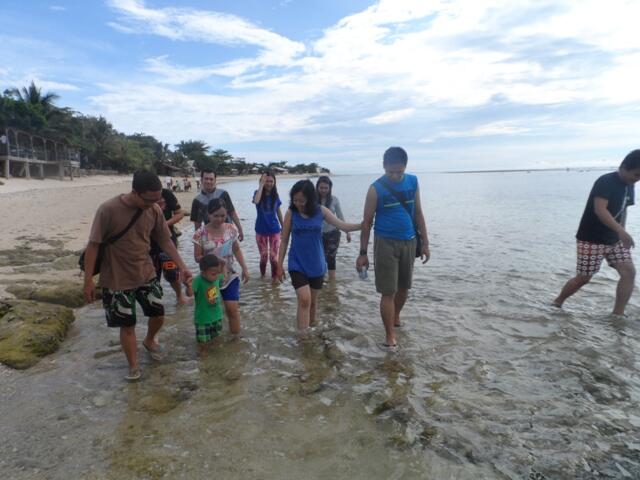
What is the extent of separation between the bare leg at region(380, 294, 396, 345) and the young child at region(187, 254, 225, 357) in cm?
186

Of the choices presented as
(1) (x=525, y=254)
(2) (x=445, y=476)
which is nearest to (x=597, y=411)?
(2) (x=445, y=476)

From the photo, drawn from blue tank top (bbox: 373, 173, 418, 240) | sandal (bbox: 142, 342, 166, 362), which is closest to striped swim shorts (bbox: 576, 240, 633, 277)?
blue tank top (bbox: 373, 173, 418, 240)

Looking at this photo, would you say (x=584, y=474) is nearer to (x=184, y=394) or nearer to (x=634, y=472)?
(x=634, y=472)

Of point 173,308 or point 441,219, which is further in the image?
point 441,219

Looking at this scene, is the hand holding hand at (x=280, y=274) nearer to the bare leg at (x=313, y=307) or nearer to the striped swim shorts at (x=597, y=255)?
the bare leg at (x=313, y=307)

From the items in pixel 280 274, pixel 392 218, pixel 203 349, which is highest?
pixel 392 218

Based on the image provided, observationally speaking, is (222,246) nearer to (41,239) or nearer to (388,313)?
(388,313)

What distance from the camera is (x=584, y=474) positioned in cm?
272

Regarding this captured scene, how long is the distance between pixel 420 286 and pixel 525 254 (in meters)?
5.04

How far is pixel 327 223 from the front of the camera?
21.3 ft

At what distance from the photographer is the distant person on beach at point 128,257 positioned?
346 centimetres

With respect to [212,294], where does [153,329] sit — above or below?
below

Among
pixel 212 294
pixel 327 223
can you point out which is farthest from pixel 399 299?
pixel 212 294

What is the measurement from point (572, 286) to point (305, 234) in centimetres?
396
